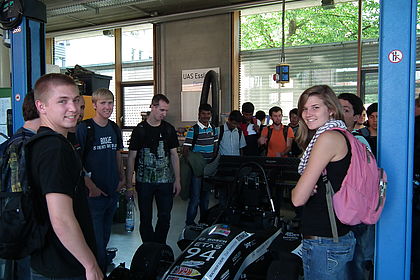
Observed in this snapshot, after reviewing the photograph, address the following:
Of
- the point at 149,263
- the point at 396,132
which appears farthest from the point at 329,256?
the point at 149,263

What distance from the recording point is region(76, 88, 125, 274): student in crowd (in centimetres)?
317

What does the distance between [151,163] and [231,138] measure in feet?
6.16

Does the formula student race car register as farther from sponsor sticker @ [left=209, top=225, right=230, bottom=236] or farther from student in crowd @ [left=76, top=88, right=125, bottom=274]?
student in crowd @ [left=76, top=88, right=125, bottom=274]

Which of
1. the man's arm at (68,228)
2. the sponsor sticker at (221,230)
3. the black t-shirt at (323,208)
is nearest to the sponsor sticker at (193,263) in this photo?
the sponsor sticker at (221,230)

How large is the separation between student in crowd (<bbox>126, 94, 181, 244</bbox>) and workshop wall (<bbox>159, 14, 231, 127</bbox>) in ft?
16.7

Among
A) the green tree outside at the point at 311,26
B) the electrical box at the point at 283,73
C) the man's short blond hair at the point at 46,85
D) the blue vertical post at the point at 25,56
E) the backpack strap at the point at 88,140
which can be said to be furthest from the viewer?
the green tree outside at the point at 311,26

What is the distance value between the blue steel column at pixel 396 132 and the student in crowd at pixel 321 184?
0.34m

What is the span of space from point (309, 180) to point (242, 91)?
737cm

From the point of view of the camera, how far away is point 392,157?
6.94 ft

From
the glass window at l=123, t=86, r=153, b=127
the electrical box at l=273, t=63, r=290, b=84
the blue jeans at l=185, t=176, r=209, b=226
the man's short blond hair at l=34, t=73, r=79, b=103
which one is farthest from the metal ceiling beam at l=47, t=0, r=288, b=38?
the man's short blond hair at l=34, t=73, r=79, b=103

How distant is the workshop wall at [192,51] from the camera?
8805 millimetres

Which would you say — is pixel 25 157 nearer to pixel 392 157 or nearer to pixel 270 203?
pixel 392 157

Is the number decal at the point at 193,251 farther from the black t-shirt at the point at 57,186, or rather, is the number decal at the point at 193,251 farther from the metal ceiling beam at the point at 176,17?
the metal ceiling beam at the point at 176,17

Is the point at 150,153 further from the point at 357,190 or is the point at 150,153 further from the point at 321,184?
the point at 357,190
